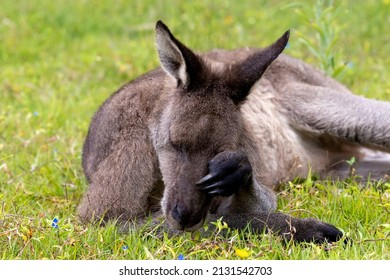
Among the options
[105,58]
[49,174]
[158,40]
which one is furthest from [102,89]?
[158,40]

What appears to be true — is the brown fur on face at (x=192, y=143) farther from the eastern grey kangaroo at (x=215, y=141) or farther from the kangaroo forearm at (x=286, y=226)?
the kangaroo forearm at (x=286, y=226)

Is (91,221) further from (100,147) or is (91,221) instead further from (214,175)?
(214,175)

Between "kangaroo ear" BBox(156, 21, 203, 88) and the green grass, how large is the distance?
3.21 ft

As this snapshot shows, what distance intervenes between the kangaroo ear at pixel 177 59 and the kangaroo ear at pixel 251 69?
9.3 inches

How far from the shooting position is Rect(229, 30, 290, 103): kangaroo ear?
4676 millimetres

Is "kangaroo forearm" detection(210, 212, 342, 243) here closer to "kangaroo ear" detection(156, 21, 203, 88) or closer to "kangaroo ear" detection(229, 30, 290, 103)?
"kangaroo ear" detection(229, 30, 290, 103)

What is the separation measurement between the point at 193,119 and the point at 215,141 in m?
0.19

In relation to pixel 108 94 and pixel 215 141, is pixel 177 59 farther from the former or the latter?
pixel 108 94

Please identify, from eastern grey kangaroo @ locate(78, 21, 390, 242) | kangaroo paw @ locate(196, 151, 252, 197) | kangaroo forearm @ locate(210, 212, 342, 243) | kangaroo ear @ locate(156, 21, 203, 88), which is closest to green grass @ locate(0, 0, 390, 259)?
kangaroo forearm @ locate(210, 212, 342, 243)

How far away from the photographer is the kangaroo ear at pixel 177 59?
15.0 feet

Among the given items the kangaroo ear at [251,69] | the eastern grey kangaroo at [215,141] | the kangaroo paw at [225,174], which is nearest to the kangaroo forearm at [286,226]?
the eastern grey kangaroo at [215,141]

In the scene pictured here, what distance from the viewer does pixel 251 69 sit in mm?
4719

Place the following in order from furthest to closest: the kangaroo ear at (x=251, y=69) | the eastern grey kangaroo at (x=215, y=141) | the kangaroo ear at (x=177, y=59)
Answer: the kangaroo ear at (x=251, y=69)
the kangaroo ear at (x=177, y=59)
the eastern grey kangaroo at (x=215, y=141)

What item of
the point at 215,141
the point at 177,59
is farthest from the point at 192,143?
the point at 177,59
